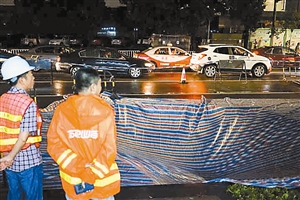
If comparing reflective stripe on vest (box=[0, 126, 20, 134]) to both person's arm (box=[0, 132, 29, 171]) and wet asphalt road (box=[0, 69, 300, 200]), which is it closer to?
person's arm (box=[0, 132, 29, 171])

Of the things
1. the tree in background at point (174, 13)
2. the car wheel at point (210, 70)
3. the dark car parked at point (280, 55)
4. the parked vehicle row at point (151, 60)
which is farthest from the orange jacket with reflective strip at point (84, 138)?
the tree in background at point (174, 13)

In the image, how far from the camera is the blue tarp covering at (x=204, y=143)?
445cm

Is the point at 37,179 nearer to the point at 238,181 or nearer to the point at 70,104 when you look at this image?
the point at 70,104

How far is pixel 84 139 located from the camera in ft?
8.58

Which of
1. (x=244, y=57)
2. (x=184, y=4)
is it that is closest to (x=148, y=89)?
(x=244, y=57)

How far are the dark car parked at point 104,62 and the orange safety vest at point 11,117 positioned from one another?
1355cm

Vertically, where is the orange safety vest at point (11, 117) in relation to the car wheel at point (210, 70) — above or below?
above

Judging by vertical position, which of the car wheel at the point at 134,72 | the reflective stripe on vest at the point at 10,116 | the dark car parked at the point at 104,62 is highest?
the reflective stripe on vest at the point at 10,116

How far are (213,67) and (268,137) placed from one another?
1314cm

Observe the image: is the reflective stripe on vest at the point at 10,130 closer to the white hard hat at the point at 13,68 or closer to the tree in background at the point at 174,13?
the white hard hat at the point at 13,68

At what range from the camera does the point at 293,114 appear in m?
4.61

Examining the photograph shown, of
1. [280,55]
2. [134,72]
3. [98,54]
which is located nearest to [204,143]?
[134,72]

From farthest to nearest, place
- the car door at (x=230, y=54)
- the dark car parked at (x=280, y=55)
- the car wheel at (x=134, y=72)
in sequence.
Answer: the dark car parked at (x=280, y=55) < the car door at (x=230, y=54) < the car wheel at (x=134, y=72)

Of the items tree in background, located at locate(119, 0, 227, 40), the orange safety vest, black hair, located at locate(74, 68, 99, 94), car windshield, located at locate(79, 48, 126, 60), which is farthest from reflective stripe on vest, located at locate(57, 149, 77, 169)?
tree in background, located at locate(119, 0, 227, 40)
